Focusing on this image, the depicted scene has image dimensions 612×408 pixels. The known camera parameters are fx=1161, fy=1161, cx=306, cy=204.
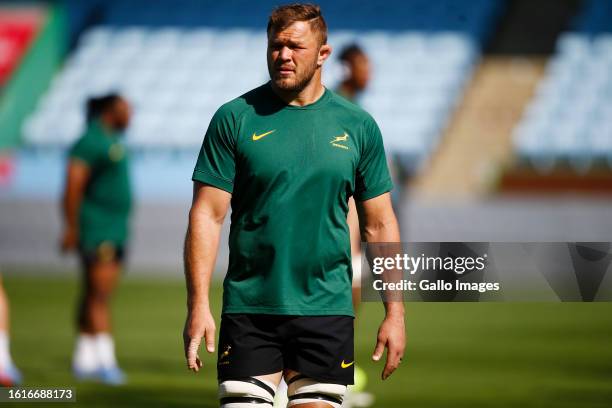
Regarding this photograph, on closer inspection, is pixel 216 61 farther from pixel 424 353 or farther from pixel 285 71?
pixel 285 71

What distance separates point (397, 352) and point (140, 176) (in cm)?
2011

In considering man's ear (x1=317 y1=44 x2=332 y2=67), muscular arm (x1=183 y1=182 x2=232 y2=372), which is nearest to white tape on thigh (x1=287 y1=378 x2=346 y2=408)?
muscular arm (x1=183 y1=182 x2=232 y2=372)

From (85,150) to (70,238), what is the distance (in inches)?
30.6

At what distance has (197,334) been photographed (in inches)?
167

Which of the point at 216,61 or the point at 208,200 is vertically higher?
the point at 216,61

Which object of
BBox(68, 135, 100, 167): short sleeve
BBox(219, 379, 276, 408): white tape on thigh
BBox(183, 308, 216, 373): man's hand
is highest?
BBox(68, 135, 100, 167): short sleeve

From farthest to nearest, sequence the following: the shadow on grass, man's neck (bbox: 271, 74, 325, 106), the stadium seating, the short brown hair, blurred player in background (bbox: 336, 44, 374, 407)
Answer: the stadium seating, the shadow on grass, blurred player in background (bbox: 336, 44, 374, 407), man's neck (bbox: 271, 74, 325, 106), the short brown hair

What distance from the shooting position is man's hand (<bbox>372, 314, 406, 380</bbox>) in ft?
14.7

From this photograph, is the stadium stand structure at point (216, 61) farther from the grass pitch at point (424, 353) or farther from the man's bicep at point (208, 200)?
the man's bicep at point (208, 200)

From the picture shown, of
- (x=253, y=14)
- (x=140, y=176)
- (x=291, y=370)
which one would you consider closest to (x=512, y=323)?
(x=291, y=370)

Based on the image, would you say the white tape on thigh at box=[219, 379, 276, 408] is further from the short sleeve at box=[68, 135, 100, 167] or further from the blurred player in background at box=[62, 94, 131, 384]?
the short sleeve at box=[68, 135, 100, 167]

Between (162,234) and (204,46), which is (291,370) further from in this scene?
(204,46)

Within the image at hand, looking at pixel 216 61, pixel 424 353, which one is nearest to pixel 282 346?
pixel 424 353

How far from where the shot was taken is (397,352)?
4.51 meters
